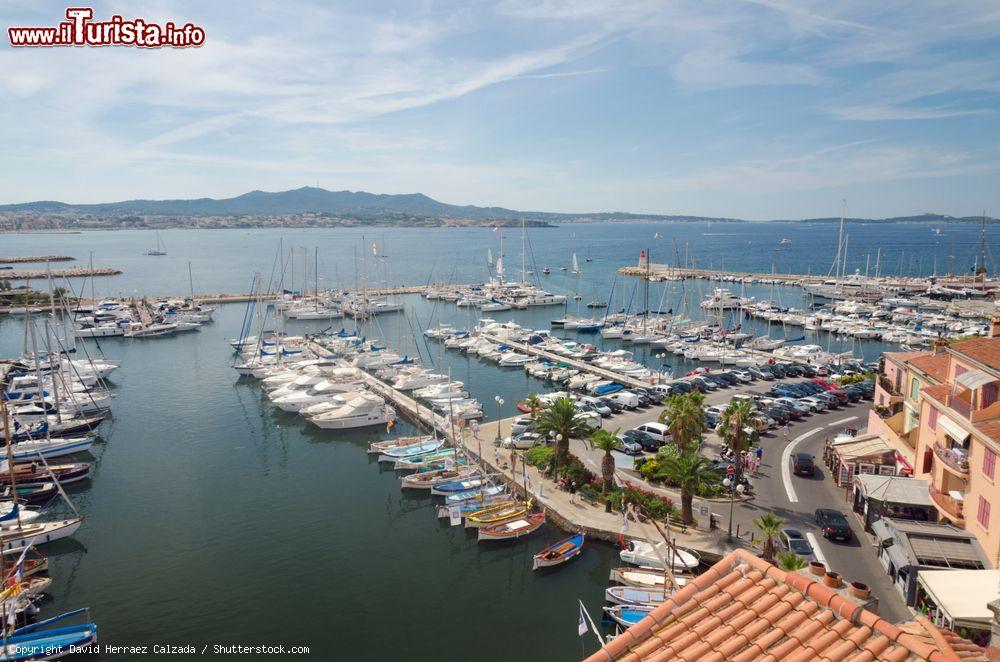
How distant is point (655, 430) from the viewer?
38.7m

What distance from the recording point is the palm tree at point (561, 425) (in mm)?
32875

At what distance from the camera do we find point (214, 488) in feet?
119

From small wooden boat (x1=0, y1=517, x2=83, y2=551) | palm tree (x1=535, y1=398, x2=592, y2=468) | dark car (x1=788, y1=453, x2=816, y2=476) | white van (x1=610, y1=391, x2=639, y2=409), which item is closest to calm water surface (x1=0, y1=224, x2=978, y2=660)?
small wooden boat (x1=0, y1=517, x2=83, y2=551)

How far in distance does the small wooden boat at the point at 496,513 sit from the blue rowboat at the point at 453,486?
9.72ft

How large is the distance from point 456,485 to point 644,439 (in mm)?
12054

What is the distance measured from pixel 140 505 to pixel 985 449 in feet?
130

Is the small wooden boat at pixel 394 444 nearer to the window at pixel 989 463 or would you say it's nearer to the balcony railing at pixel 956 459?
the balcony railing at pixel 956 459

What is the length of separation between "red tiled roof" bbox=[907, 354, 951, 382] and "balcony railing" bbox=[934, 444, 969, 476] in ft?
15.3

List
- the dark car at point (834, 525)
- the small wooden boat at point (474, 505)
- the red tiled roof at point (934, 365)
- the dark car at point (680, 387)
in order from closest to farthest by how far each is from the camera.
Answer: the dark car at point (834, 525) < the red tiled roof at point (934, 365) < the small wooden boat at point (474, 505) < the dark car at point (680, 387)

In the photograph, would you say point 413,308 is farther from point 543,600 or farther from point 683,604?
point 683,604

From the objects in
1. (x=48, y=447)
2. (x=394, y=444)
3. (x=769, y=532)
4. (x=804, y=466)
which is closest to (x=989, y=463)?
(x=769, y=532)

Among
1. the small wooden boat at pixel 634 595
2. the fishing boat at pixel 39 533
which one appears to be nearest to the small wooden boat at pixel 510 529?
the small wooden boat at pixel 634 595

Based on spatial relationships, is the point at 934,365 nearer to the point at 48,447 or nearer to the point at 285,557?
the point at 285,557

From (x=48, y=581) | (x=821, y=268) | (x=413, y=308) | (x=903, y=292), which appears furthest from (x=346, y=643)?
(x=821, y=268)
